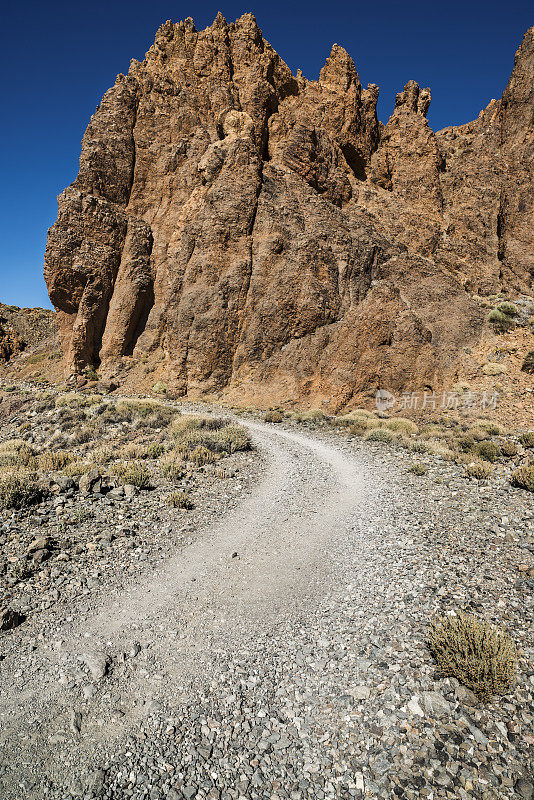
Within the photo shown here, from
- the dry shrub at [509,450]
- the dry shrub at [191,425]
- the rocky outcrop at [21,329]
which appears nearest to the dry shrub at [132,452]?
the dry shrub at [191,425]

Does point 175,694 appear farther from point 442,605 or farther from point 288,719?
point 442,605

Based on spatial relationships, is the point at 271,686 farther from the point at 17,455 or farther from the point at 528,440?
the point at 528,440

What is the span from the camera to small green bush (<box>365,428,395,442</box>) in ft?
61.6

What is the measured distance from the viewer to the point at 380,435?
19047 millimetres

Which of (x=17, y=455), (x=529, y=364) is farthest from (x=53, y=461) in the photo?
(x=529, y=364)

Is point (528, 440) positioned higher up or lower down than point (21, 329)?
lower down

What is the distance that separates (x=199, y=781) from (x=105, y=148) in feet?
148

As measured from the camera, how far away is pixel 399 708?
15.0ft

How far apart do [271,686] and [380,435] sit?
15.2 meters

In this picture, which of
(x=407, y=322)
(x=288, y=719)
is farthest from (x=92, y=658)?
(x=407, y=322)

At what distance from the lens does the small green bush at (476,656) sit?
183 inches

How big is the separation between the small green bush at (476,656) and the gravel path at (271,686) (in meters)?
0.18

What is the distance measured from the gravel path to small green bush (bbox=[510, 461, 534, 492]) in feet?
11.2

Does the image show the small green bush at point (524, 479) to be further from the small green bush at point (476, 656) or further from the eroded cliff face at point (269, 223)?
the eroded cliff face at point (269, 223)
